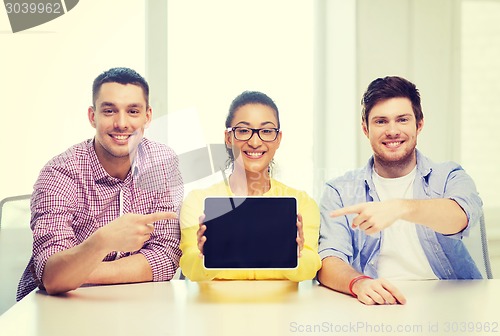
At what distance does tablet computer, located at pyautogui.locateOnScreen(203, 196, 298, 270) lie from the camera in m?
1.34

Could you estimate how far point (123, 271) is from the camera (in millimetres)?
1384

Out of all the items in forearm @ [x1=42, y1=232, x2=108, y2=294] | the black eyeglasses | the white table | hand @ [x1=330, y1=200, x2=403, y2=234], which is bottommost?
the white table

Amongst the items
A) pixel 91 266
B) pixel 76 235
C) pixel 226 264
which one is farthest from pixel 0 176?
pixel 226 264

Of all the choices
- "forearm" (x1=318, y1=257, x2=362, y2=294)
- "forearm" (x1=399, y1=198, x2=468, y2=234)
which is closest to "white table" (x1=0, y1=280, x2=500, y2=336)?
"forearm" (x1=318, y1=257, x2=362, y2=294)

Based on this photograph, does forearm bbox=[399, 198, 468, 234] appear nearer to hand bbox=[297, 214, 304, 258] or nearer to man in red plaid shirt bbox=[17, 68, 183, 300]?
hand bbox=[297, 214, 304, 258]

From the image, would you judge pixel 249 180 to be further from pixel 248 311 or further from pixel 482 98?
pixel 482 98

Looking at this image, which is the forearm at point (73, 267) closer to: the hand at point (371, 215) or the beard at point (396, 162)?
the hand at point (371, 215)

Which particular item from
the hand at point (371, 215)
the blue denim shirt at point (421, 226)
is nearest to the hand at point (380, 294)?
the hand at point (371, 215)

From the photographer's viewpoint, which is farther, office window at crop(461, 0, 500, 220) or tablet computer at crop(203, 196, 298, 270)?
office window at crop(461, 0, 500, 220)

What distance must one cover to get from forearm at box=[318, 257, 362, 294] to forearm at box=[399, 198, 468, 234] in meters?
0.17

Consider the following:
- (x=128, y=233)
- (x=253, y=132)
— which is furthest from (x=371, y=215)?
(x=128, y=233)

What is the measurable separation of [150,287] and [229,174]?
345 millimetres

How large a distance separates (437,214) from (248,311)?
52 cm

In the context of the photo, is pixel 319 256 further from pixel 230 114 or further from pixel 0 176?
pixel 0 176
